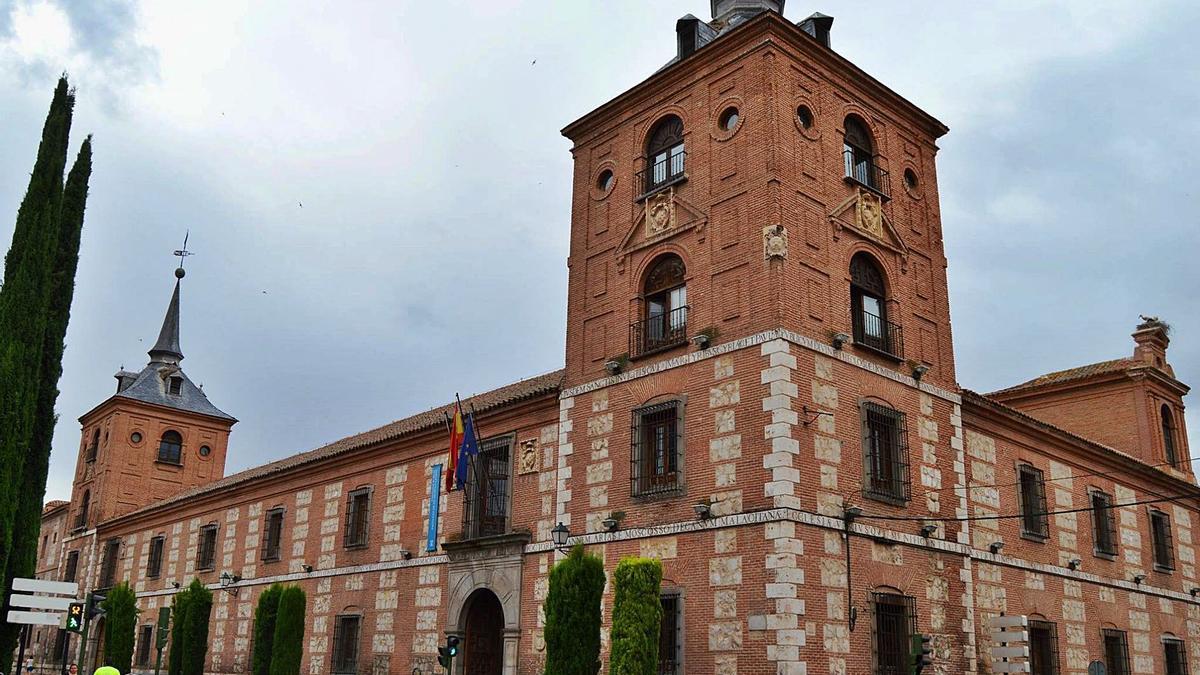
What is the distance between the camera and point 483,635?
902 inches

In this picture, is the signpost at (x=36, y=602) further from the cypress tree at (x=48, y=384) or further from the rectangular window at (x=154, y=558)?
the rectangular window at (x=154, y=558)

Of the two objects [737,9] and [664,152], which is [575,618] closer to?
[664,152]

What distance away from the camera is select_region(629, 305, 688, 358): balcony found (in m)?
19.7

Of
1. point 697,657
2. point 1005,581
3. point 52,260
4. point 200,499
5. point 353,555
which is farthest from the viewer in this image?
point 200,499

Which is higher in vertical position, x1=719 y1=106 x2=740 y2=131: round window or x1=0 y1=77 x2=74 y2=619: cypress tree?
x1=719 y1=106 x2=740 y2=131: round window

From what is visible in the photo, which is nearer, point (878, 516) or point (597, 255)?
point (878, 516)

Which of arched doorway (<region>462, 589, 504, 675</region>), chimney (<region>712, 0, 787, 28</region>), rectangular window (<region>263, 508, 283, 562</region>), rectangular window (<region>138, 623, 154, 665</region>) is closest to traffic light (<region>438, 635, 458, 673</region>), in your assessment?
arched doorway (<region>462, 589, 504, 675</region>)

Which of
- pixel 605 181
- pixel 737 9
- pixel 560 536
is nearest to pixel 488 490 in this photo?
pixel 560 536

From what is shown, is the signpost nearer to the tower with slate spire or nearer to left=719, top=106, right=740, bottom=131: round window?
left=719, top=106, right=740, bottom=131: round window

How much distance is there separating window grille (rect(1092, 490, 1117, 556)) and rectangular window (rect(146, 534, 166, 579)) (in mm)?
29142

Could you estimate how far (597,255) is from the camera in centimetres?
2184

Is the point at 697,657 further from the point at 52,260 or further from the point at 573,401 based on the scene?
the point at 52,260

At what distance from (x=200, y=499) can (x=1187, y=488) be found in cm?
2890

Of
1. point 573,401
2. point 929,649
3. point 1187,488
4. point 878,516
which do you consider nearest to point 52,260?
point 573,401
